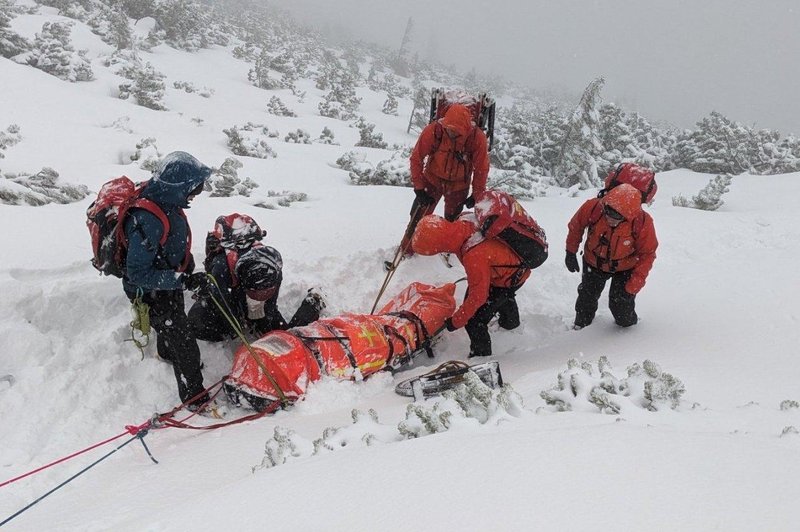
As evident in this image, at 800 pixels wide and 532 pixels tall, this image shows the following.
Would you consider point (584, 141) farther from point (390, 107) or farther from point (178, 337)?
point (178, 337)

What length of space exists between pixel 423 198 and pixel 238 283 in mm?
2337

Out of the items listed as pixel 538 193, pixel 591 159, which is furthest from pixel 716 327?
pixel 591 159

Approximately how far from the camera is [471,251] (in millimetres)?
4375

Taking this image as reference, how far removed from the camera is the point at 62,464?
9.89ft

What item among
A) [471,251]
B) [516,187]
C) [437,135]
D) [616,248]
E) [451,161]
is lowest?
[471,251]

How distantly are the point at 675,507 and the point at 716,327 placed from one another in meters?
3.54

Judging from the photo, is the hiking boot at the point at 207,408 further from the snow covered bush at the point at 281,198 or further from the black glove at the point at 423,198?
the snow covered bush at the point at 281,198

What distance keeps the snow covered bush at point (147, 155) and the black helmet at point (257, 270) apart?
3.52 metres

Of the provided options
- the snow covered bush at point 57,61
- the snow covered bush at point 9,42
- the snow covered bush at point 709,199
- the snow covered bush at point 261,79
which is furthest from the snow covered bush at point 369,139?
the snow covered bush at point 9,42

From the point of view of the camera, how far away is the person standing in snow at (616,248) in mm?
4012

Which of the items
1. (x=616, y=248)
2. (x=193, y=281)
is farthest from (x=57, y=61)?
(x=616, y=248)

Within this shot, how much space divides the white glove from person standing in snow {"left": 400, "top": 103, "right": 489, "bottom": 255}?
1.86m

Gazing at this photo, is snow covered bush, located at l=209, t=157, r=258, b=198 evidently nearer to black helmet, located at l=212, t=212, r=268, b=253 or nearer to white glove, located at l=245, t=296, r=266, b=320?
black helmet, located at l=212, t=212, r=268, b=253

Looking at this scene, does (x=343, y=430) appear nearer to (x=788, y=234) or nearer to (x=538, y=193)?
(x=788, y=234)
